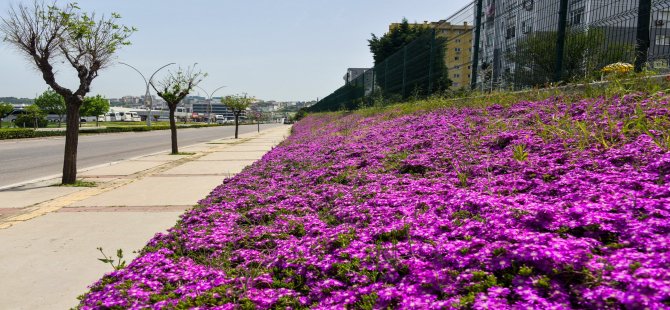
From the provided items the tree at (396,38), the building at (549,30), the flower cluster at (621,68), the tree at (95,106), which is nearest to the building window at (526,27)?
the building at (549,30)

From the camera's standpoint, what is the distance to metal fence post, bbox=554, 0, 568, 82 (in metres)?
7.15

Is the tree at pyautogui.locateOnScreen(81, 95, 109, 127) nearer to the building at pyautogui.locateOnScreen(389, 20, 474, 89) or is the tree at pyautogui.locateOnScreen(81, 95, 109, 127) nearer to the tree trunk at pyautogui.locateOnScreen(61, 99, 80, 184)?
the tree trunk at pyautogui.locateOnScreen(61, 99, 80, 184)

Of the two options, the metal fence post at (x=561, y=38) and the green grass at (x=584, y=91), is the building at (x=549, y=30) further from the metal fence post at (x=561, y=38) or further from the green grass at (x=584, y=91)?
the green grass at (x=584, y=91)

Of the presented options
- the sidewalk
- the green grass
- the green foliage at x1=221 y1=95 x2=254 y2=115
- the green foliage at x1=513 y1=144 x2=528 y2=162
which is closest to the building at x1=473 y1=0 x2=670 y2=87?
the green grass

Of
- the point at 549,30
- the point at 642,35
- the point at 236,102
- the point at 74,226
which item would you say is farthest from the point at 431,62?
the point at 236,102

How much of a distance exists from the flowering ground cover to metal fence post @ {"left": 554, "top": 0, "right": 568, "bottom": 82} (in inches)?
110

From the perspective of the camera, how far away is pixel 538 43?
316 inches

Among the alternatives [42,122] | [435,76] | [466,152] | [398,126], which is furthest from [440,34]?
[42,122]

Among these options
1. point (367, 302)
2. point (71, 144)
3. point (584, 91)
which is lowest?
point (367, 302)

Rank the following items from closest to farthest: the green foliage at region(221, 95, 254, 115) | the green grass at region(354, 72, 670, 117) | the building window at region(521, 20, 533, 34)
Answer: the green grass at region(354, 72, 670, 117) < the building window at region(521, 20, 533, 34) < the green foliage at region(221, 95, 254, 115)

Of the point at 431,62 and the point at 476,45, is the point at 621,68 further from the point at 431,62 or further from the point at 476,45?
the point at 431,62

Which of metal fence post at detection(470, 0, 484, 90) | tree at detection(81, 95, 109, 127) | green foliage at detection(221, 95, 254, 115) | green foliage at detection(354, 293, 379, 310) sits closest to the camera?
green foliage at detection(354, 293, 379, 310)

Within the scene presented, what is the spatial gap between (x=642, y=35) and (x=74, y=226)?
7.94 metres

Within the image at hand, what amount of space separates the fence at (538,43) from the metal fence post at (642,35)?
0.01 m
